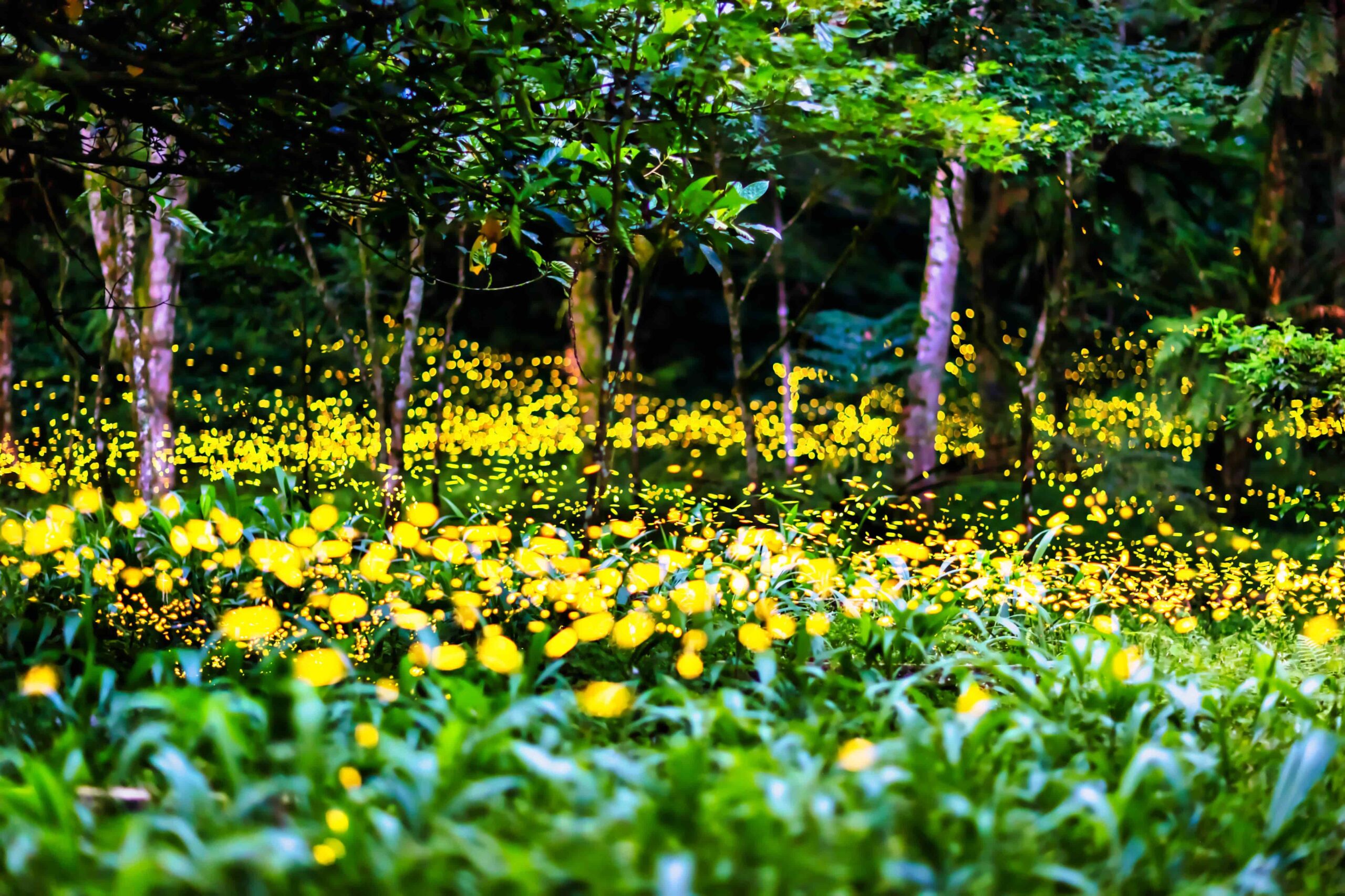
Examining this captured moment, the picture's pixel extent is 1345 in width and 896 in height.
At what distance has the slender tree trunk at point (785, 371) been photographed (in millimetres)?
9367

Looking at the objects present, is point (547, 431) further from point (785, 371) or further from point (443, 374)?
point (785, 371)

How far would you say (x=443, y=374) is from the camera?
1033 centimetres

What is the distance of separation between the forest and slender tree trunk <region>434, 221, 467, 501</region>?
0.66 ft

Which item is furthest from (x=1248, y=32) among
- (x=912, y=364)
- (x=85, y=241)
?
(x=85, y=241)

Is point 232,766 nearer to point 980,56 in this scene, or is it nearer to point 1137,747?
point 1137,747

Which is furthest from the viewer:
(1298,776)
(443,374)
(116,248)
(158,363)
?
(443,374)

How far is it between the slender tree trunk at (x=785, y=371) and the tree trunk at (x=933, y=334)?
101cm

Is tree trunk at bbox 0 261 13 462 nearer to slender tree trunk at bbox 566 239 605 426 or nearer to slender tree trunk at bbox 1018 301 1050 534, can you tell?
slender tree trunk at bbox 566 239 605 426

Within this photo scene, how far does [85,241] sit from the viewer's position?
1177 cm

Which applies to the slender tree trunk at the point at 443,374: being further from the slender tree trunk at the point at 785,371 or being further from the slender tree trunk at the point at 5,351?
the slender tree trunk at the point at 5,351

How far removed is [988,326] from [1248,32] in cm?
272

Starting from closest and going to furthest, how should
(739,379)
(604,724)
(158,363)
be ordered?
(604,724), (739,379), (158,363)

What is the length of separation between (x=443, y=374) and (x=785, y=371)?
130 inches

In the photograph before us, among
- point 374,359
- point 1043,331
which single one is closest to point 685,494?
point 374,359
